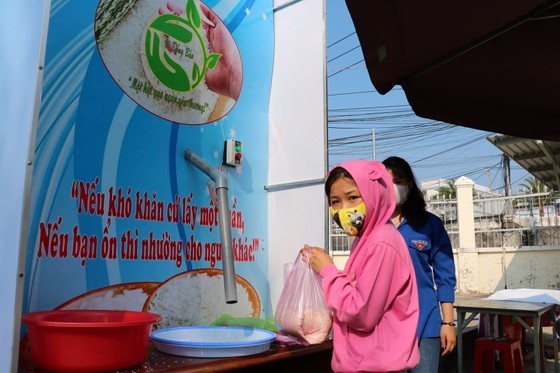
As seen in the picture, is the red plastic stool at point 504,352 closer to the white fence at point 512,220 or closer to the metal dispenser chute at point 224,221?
the metal dispenser chute at point 224,221

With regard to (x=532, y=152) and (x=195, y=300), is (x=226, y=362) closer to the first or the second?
(x=195, y=300)

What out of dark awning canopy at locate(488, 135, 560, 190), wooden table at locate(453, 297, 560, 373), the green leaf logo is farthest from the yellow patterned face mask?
dark awning canopy at locate(488, 135, 560, 190)

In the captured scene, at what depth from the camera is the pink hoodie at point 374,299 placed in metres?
1.39

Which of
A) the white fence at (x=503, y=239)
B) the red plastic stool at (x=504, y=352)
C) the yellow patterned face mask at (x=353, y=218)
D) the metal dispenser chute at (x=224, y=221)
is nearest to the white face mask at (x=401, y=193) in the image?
the yellow patterned face mask at (x=353, y=218)

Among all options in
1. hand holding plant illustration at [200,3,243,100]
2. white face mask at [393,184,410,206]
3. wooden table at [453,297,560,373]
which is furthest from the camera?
wooden table at [453,297,560,373]

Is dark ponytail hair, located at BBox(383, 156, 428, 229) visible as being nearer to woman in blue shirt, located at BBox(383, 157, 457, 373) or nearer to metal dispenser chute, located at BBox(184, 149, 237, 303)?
woman in blue shirt, located at BBox(383, 157, 457, 373)

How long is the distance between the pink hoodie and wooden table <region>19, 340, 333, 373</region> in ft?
1.17

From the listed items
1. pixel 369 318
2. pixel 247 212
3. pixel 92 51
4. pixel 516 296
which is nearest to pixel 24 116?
pixel 92 51

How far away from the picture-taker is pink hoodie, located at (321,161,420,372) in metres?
1.39

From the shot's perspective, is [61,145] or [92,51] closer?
[61,145]

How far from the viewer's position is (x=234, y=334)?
2064 millimetres

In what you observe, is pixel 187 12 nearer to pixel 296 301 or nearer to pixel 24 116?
pixel 24 116

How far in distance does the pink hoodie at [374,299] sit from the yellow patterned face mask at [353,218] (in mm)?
17

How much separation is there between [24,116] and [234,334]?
4.12 feet
